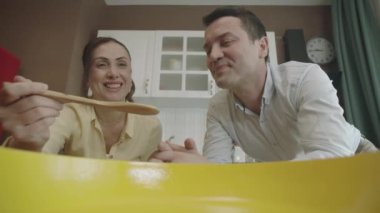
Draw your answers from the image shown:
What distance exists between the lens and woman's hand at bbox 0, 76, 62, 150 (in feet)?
1.58

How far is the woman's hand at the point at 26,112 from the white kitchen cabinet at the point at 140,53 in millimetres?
1412

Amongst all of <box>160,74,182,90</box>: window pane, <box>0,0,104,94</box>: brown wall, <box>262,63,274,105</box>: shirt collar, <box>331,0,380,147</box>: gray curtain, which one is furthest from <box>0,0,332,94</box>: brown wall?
<box>262,63,274,105</box>: shirt collar

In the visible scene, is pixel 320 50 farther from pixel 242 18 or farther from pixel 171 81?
pixel 242 18

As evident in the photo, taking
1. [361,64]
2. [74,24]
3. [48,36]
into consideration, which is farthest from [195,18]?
[361,64]

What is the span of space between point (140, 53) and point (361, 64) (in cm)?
126

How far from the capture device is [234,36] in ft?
3.33

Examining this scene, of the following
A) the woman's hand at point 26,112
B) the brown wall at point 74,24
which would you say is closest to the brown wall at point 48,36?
the brown wall at point 74,24

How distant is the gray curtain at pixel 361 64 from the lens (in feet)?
5.53

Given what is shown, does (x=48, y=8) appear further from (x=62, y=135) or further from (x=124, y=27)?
(x=62, y=135)

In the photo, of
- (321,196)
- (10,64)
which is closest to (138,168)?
(321,196)

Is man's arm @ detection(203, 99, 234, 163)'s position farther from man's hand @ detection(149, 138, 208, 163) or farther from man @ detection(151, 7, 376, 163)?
man's hand @ detection(149, 138, 208, 163)

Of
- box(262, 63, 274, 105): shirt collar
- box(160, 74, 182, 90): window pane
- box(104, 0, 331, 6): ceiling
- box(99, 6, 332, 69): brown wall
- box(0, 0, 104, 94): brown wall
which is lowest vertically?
box(262, 63, 274, 105): shirt collar

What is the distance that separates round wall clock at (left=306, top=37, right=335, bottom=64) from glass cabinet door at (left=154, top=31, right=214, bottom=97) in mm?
713

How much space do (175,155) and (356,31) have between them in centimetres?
165
